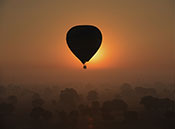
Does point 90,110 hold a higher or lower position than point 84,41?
lower

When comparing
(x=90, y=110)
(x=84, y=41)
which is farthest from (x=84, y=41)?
(x=90, y=110)

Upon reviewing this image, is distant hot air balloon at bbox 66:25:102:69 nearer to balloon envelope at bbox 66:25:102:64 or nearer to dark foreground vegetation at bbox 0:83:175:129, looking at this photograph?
balloon envelope at bbox 66:25:102:64

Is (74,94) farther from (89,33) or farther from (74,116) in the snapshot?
(89,33)

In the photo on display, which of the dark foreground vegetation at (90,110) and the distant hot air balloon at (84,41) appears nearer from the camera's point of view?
the distant hot air balloon at (84,41)

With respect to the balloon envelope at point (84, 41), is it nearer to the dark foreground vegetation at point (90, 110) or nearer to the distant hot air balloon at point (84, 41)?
the distant hot air balloon at point (84, 41)

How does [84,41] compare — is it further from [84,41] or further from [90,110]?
[90,110]

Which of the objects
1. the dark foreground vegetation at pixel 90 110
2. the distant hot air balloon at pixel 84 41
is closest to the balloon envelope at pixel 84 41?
the distant hot air balloon at pixel 84 41

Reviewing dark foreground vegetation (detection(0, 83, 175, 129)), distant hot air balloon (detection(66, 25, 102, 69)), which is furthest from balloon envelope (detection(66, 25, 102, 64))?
dark foreground vegetation (detection(0, 83, 175, 129))

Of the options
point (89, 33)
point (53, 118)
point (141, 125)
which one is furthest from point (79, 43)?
point (141, 125)
